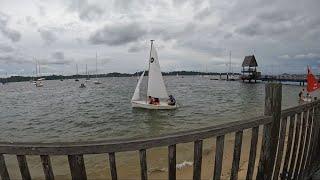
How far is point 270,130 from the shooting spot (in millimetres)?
3762

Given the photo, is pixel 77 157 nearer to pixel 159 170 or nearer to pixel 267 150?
pixel 267 150

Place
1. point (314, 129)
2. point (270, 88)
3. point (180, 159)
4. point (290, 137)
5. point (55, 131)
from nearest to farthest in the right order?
point (270, 88), point (290, 137), point (314, 129), point (180, 159), point (55, 131)

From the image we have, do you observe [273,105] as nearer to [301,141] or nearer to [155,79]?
[301,141]

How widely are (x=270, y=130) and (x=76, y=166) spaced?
238 centimetres

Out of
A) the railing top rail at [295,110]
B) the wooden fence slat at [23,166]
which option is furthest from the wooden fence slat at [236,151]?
the wooden fence slat at [23,166]

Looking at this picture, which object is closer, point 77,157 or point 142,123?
point 77,157

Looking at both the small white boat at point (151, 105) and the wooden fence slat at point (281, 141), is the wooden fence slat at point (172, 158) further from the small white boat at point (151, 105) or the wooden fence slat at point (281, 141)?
the small white boat at point (151, 105)

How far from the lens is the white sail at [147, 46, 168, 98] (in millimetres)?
34031

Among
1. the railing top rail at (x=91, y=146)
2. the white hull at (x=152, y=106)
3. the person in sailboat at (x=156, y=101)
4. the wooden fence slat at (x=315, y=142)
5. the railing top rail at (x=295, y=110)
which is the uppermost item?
the railing top rail at (x=295, y=110)

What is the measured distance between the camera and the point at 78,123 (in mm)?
28281

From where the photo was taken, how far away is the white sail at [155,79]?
112 feet

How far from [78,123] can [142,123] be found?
20.6 feet

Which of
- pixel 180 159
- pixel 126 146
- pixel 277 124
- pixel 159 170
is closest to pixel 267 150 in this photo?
pixel 277 124

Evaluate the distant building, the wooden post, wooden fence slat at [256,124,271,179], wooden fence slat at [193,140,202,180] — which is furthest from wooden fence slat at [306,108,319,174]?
the distant building
